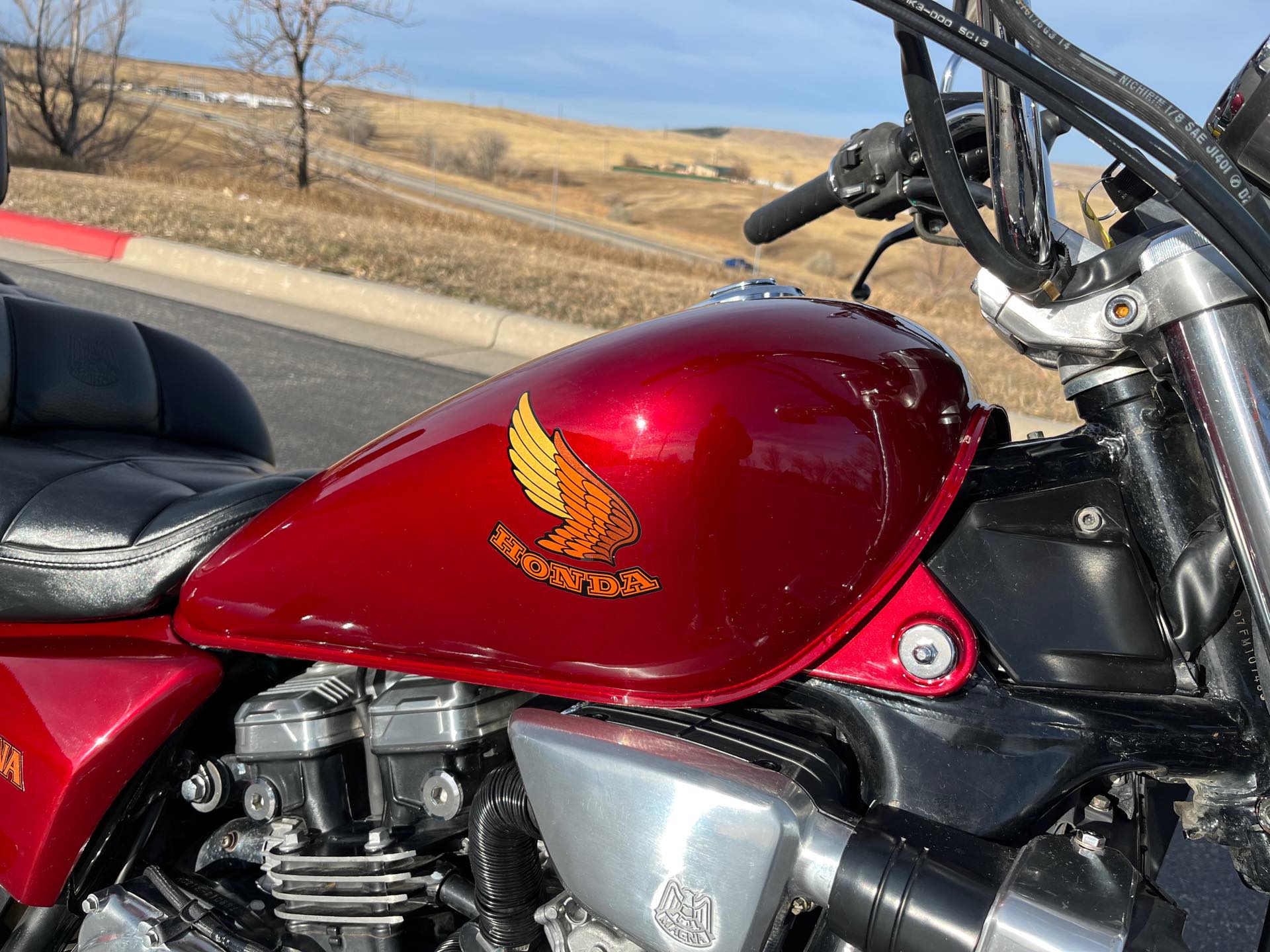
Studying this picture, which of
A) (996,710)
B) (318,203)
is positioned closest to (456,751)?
(996,710)

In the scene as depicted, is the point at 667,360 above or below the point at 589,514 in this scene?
above

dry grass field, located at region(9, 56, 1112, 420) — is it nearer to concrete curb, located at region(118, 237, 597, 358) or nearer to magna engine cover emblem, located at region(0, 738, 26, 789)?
concrete curb, located at region(118, 237, 597, 358)

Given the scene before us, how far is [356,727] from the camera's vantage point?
1.45 metres

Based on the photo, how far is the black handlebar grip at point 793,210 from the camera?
1.42 metres

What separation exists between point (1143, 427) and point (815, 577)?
1.16 feet

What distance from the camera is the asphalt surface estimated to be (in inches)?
167

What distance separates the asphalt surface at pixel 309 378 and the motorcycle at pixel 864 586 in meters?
1.45

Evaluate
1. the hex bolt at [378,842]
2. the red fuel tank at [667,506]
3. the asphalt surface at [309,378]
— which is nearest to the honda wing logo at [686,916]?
the red fuel tank at [667,506]

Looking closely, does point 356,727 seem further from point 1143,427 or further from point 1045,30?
point 1045,30

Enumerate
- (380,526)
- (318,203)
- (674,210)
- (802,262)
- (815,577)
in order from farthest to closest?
1. (674,210)
2. (802,262)
3. (318,203)
4. (380,526)
5. (815,577)

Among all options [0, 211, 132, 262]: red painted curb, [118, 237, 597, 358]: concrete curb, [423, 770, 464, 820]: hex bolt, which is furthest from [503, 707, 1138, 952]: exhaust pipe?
[0, 211, 132, 262]: red painted curb

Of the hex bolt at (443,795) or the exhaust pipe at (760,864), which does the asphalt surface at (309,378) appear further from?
the hex bolt at (443,795)

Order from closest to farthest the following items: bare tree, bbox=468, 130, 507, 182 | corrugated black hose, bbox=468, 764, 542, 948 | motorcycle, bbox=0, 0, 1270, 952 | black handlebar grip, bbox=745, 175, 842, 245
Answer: motorcycle, bbox=0, 0, 1270, 952 < corrugated black hose, bbox=468, 764, 542, 948 < black handlebar grip, bbox=745, 175, 842, 245 < bare tree, bbox=468, 130, 507, 182

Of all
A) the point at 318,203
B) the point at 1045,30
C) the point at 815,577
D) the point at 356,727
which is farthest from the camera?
the point at 318,203
